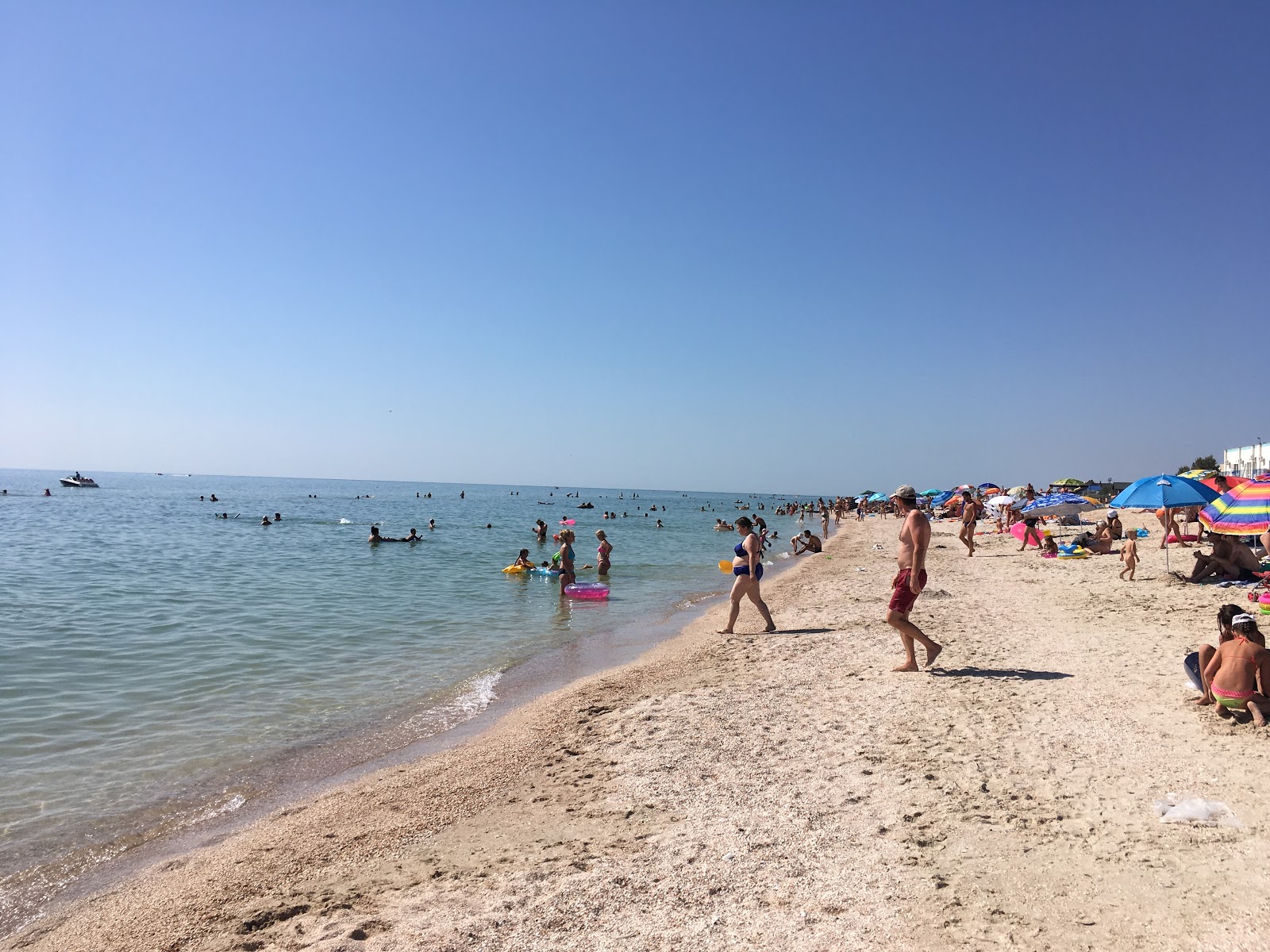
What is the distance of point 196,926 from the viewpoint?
149 inches

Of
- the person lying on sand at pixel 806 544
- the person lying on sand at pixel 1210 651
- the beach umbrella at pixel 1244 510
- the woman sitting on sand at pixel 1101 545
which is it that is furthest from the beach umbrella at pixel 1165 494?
the person lying on sand at pixel 806 544

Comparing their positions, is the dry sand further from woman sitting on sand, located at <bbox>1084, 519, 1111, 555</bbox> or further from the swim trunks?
woman sitting on sand, located at <bbox>1084, 519, 1111, 555</bbox>

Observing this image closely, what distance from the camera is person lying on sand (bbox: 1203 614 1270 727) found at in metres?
5.25

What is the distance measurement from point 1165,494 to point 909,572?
8.84 meters

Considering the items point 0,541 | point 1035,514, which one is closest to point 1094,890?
point 1035,514

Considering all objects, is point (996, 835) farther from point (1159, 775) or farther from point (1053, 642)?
point (1053, 642)

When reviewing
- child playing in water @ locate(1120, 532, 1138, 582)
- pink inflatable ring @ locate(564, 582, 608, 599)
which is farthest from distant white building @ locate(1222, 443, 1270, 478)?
pink inflatable ring @ locate(564, 582, 608, 599)

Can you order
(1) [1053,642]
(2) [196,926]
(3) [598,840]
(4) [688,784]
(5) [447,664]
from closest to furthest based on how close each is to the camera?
(2) [196,926] → (3) [598,840] → (4) [688,784] → (1) [1053,642] → (5) [447,664]

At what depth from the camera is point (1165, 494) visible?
12906 millimetres

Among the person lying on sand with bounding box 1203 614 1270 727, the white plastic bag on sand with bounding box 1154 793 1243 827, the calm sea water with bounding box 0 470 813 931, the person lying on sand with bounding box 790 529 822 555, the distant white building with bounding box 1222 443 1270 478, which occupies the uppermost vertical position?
the distant white building with bounding box 1222 443 1270 478

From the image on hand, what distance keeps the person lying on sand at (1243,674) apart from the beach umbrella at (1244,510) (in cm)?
583

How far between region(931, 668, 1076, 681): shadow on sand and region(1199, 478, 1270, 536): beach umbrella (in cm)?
520

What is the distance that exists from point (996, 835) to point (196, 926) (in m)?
4.46

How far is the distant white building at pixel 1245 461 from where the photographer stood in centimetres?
4459
